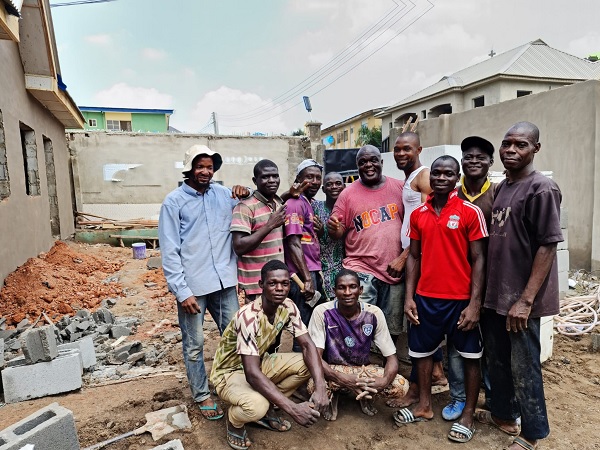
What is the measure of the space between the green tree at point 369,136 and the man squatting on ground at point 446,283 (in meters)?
27.7

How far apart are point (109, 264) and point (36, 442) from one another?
7789mm

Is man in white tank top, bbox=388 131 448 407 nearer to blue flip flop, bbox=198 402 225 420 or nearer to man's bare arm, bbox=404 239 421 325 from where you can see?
man's bare arm, bbox=404 239 421 325

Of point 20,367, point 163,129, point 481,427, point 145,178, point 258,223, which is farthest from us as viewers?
point 163,129

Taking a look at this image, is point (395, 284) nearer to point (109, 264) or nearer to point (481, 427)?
point (481, 427)

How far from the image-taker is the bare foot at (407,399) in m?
3.15

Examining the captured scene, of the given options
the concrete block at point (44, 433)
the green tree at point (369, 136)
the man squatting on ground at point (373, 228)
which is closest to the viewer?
the concrete block at point (44, 433)

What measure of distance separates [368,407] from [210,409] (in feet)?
4.03

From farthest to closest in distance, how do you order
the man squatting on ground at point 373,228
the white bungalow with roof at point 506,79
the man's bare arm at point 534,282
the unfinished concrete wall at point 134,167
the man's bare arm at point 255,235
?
1. the white bungalow with roof at point 506,79
2. the unfinished concrete wall at point 134,167
3. the man squatting on ground at point 373,228
4. the man's bare arm at point 255,235
5. the man's bare arm at point 534,282

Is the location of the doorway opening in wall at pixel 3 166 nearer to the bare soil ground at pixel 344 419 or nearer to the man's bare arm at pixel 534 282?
the bare soil ground at pixel 344 419

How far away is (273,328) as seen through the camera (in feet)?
9.55

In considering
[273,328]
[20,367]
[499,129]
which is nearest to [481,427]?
[273,328]

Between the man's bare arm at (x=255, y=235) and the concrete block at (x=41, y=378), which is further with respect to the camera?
the concrete block at (x=41, y=378)

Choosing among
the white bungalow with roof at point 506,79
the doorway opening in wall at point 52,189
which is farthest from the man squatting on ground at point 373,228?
the white bungalow with roof at point 506,79

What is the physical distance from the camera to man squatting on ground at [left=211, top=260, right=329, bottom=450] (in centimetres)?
264
